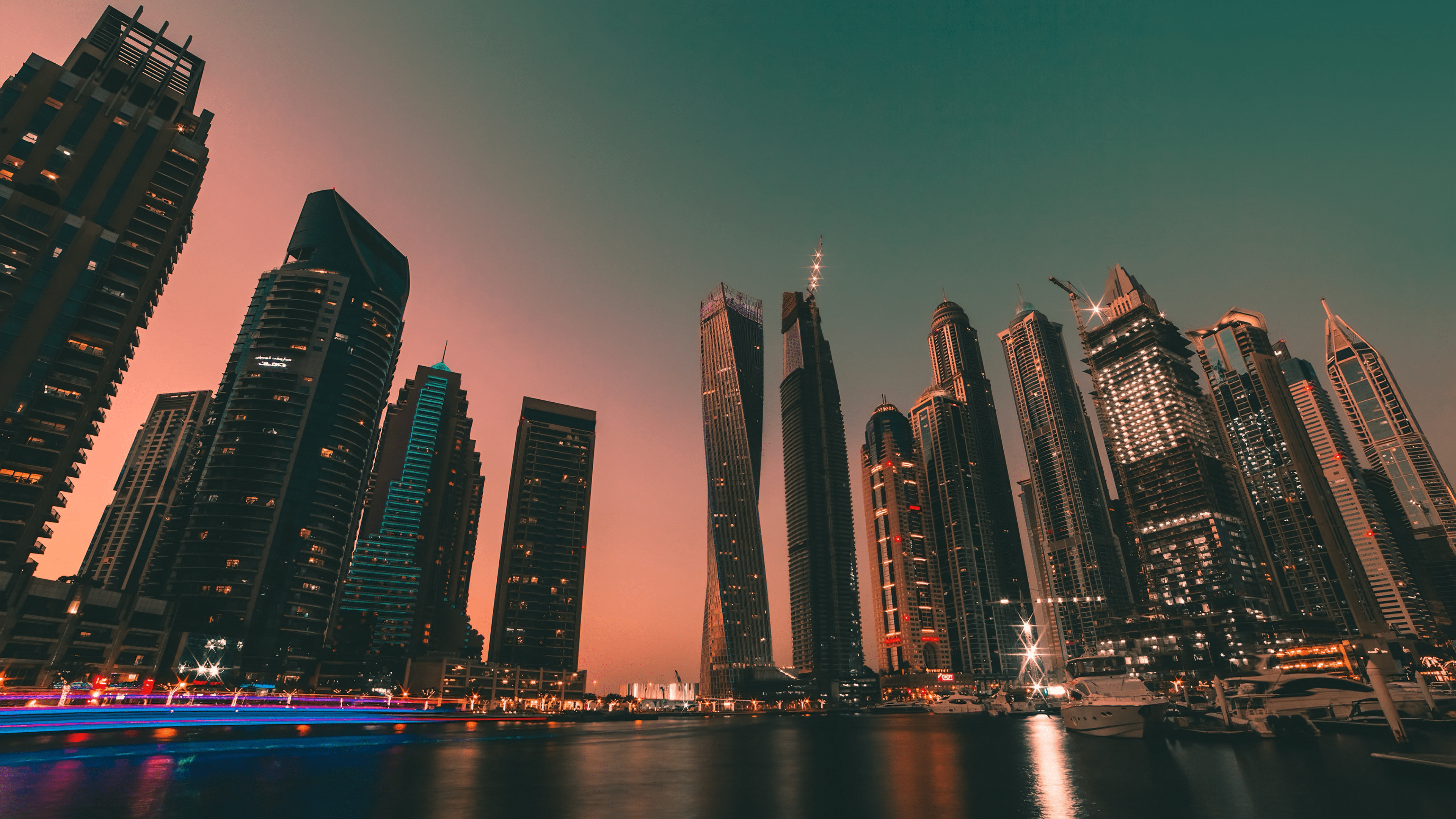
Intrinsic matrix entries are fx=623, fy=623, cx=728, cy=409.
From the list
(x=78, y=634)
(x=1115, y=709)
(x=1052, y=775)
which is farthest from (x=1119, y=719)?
(x=78, y=634)

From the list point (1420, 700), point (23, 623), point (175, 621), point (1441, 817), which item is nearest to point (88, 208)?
point (23, 623)

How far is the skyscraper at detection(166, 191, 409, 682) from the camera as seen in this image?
531 ft

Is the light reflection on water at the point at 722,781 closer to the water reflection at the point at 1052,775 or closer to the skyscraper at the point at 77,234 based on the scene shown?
the water reflection at the point at 1052,775

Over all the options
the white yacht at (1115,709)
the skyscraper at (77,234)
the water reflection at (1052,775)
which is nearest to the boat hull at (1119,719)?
the white yacht at (1115,709)

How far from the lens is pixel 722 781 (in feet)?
183

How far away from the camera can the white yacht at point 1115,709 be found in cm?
9056

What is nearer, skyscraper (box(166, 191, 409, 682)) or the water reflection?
the water reflection

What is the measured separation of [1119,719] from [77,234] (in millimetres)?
211513

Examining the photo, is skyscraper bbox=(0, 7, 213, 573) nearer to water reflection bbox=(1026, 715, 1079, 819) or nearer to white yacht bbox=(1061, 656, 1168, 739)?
water reflection bbox=(1026, 715, 1079, 819)

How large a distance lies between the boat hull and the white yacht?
0.06m

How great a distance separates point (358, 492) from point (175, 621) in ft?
172

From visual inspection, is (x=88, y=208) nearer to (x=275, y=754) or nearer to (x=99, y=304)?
(x=99, y=304)

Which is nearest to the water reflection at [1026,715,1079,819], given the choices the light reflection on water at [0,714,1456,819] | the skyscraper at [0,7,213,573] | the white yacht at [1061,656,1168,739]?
the light reflection on water at [0,714,1456,819]

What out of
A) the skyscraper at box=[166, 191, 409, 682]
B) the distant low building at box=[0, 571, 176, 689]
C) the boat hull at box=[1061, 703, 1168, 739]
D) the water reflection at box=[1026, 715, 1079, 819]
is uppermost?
the skyscraper at box=[166, 191, 409, 682]
